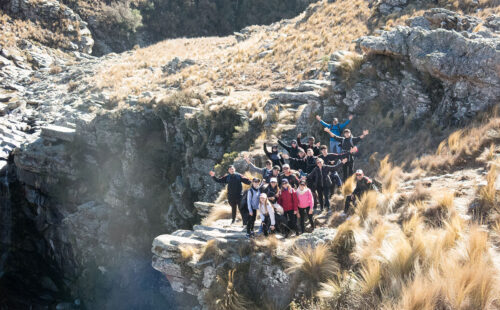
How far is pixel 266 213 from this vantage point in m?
7.98

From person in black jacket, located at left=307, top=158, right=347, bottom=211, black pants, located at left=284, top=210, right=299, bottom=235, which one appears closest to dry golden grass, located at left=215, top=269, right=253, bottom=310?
black pants, located at left=284, top=210, right=299, bottom=235

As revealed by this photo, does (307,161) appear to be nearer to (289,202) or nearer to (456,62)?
(289,202)

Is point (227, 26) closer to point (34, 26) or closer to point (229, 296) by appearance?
point (34, 26)

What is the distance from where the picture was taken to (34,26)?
39.9 m

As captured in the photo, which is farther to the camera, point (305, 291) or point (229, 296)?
point (229, 296)

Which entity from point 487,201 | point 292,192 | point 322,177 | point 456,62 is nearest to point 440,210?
point 487,201

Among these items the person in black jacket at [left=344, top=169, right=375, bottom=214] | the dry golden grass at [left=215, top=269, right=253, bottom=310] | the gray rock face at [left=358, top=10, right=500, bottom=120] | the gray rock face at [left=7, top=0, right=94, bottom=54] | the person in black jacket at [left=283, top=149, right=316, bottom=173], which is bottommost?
the dry golden grass at [left=215, top=269, right=253, bottom=310]

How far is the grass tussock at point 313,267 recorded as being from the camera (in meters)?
6.57

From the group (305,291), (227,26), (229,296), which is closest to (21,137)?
(229,296)

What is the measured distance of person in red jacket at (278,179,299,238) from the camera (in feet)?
26.3

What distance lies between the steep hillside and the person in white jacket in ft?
1.48

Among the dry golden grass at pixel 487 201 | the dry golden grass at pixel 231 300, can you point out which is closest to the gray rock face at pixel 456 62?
the dry golden grass at pixel 487 201

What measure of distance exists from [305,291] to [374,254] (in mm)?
1584

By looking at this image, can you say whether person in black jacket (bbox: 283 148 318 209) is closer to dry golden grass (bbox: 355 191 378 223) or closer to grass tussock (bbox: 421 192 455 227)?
dry golden grass (bbox: 355 191 378 223)
